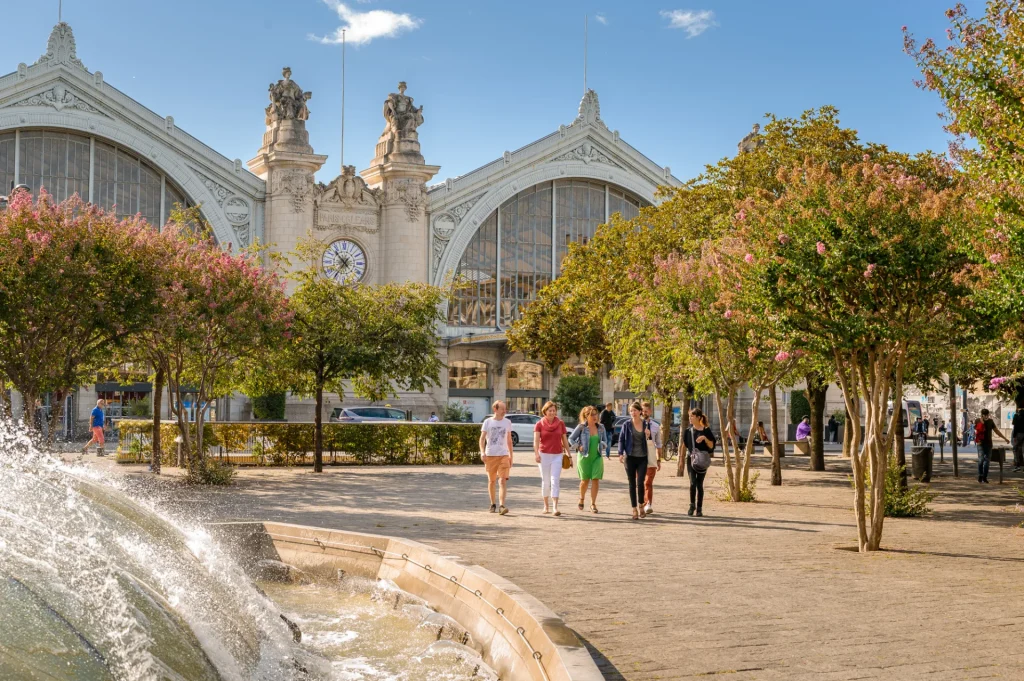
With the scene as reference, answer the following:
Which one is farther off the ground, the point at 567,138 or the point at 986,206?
the point at 567,138

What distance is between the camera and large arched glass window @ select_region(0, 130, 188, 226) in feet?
158

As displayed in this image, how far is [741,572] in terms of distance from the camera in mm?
10609

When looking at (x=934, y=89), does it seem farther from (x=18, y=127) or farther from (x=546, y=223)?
(x=546, y=223)

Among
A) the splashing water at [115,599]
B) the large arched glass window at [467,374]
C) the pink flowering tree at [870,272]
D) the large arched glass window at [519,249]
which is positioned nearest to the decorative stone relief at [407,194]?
the large arched glass window at [519,249]

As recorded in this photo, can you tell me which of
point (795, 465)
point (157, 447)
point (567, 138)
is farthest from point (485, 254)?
point (157, 447)

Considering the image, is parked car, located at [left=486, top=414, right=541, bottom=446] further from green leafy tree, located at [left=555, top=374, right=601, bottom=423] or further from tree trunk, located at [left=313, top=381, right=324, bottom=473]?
tree trunk, located at [left=313, top=381, right=324, bottom=473]

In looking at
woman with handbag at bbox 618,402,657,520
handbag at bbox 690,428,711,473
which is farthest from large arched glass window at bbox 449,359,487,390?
woman with handbag at bbox 618,402,657,520

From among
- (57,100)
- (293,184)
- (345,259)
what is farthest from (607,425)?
(57,100)

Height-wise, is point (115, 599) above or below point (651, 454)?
below

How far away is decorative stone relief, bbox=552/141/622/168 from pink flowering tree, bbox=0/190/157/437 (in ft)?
133

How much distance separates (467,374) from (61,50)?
25.5 meters

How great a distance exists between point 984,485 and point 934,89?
15365 mm

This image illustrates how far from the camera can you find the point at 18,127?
156 ft

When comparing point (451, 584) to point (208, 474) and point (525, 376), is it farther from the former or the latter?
point (525, 376)
